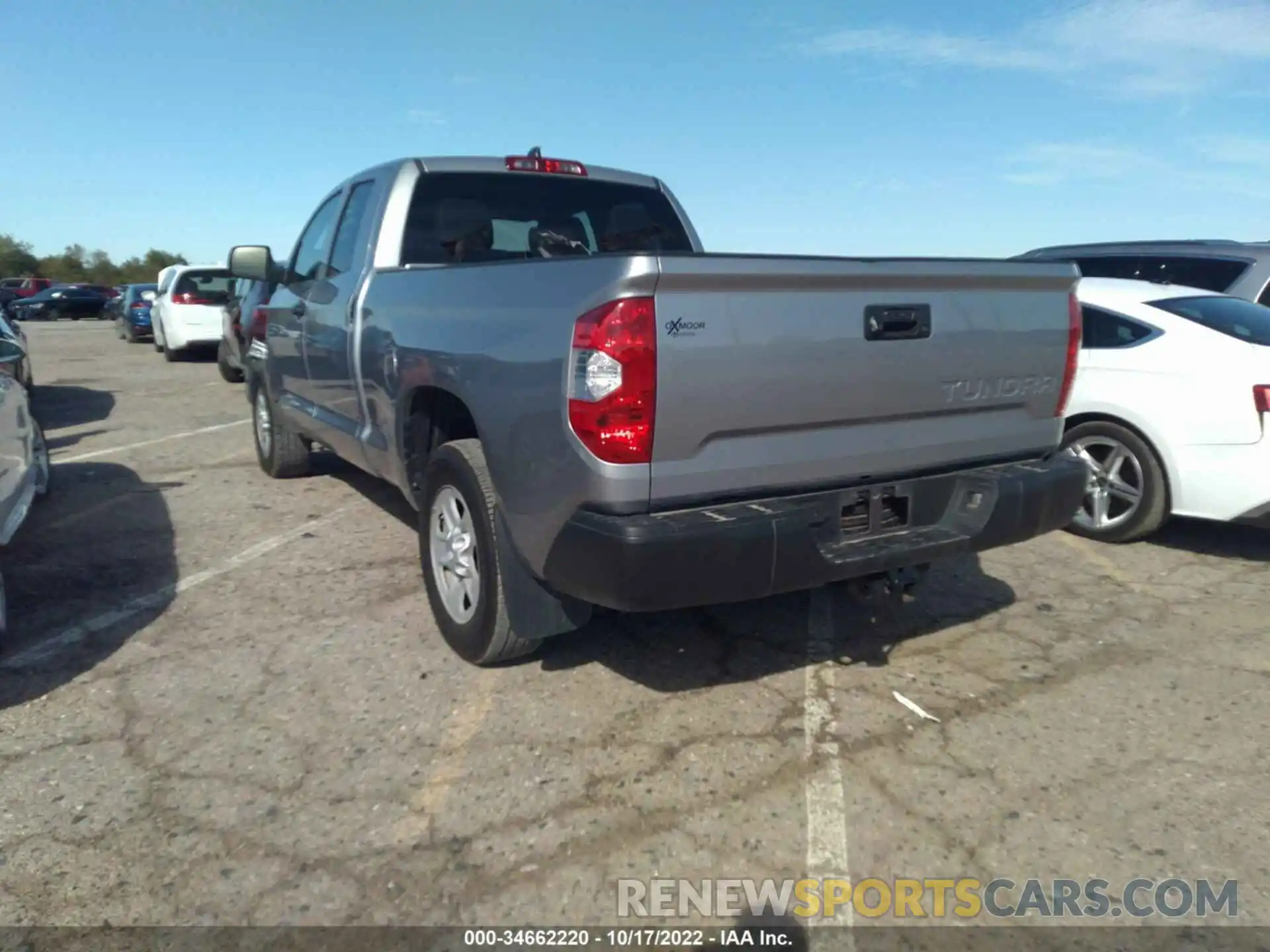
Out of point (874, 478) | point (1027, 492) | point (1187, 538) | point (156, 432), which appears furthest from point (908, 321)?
point (156, 432)

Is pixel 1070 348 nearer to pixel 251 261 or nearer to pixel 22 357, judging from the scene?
pixel 251 261

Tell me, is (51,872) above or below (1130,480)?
below

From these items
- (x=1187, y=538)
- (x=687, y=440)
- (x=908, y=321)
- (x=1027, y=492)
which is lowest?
(x=1187, y=538)

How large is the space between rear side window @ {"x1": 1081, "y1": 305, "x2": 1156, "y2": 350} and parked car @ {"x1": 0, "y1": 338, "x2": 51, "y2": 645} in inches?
223

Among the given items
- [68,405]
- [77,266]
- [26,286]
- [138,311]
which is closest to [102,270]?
[77,266]

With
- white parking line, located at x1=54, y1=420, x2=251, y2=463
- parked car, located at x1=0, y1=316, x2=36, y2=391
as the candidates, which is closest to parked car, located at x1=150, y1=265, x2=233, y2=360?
parked car, located at x1=0, y1=316, x2=36, y2=391

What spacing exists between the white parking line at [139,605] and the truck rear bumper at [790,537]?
7.80 feet

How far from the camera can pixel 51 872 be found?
259cm

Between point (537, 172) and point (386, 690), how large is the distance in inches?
108

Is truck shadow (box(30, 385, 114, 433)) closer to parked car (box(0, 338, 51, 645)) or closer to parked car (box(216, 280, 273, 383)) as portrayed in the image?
parked car (box(216, 280, 273, 383))

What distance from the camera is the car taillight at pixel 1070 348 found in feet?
12.2

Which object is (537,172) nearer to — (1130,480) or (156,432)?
(1130,480)

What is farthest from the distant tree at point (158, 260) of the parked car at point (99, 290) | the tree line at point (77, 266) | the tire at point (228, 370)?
the tire at point (228, 370)

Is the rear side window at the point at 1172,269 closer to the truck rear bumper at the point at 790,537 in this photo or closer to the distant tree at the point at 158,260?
the truck rear bumper at the point at 790,537
